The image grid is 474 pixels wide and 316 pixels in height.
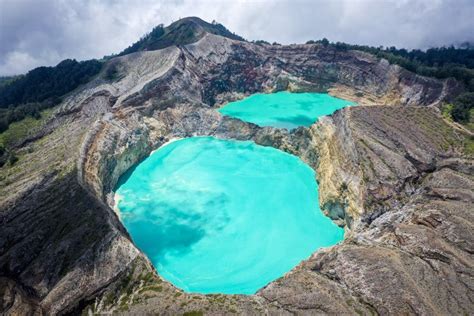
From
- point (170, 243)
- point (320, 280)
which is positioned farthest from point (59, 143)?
point (320, 280)

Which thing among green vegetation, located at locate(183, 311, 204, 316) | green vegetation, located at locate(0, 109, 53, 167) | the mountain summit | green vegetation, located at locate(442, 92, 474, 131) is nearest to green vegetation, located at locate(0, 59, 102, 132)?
green vegetation, located at locate(0, 109, 53, 167)

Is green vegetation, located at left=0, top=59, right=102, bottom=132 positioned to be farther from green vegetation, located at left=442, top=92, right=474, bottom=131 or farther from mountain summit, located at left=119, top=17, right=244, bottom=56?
green vegetation, located at left=442, top=92, right=474, bottom=131

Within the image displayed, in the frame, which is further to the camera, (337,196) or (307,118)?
(307,118)

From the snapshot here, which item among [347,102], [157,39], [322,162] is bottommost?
[322,162]

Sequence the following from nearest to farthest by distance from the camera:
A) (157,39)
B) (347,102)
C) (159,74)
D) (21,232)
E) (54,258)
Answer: (54,258) → (21,232) → (159,74) → (347,102) → (157,39)

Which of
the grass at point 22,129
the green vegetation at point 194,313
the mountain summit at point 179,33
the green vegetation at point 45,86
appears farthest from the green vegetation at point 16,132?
the mountain summit at point 179,33

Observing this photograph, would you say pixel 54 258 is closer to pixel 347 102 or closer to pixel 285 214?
pixel 285 214

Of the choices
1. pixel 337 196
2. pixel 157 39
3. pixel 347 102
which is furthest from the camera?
pixel 157 39
